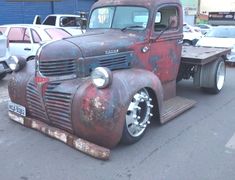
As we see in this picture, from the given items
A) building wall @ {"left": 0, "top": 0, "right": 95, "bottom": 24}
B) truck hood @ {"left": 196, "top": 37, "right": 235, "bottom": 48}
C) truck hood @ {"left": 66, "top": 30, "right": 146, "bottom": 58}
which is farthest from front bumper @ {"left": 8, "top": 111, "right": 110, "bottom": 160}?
building wall @ {"left": 0, "top": 0, "right": 95, "bottom": 24}

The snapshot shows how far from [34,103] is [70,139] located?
2.96ft

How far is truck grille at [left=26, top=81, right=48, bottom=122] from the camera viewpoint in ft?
16.0

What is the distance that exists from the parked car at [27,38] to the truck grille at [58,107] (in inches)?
205

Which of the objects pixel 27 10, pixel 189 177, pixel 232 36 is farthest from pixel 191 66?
pixel 27 10

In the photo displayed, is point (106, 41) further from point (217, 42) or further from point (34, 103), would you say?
point (217, 42)

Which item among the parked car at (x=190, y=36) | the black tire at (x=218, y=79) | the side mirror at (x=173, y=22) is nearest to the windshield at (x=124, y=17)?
A: the side mirror at (x=173, y=22)

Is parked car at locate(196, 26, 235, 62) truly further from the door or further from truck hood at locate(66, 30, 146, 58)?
truck hood at locate(66, 30, 146, 58)

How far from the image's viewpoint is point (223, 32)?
Answer: 44.4 feet

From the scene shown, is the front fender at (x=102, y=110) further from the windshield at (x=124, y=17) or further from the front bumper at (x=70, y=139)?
the windshield at (x=124, y=17)

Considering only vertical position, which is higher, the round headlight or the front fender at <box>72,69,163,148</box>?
the round headlight

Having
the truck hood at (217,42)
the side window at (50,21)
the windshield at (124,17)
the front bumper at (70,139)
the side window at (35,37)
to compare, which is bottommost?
the front bumper at (70,139)

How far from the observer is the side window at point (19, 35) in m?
9.95

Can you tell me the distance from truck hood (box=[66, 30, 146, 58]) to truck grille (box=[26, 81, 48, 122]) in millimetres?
884

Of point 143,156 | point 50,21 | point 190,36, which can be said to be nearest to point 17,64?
point 143,156
